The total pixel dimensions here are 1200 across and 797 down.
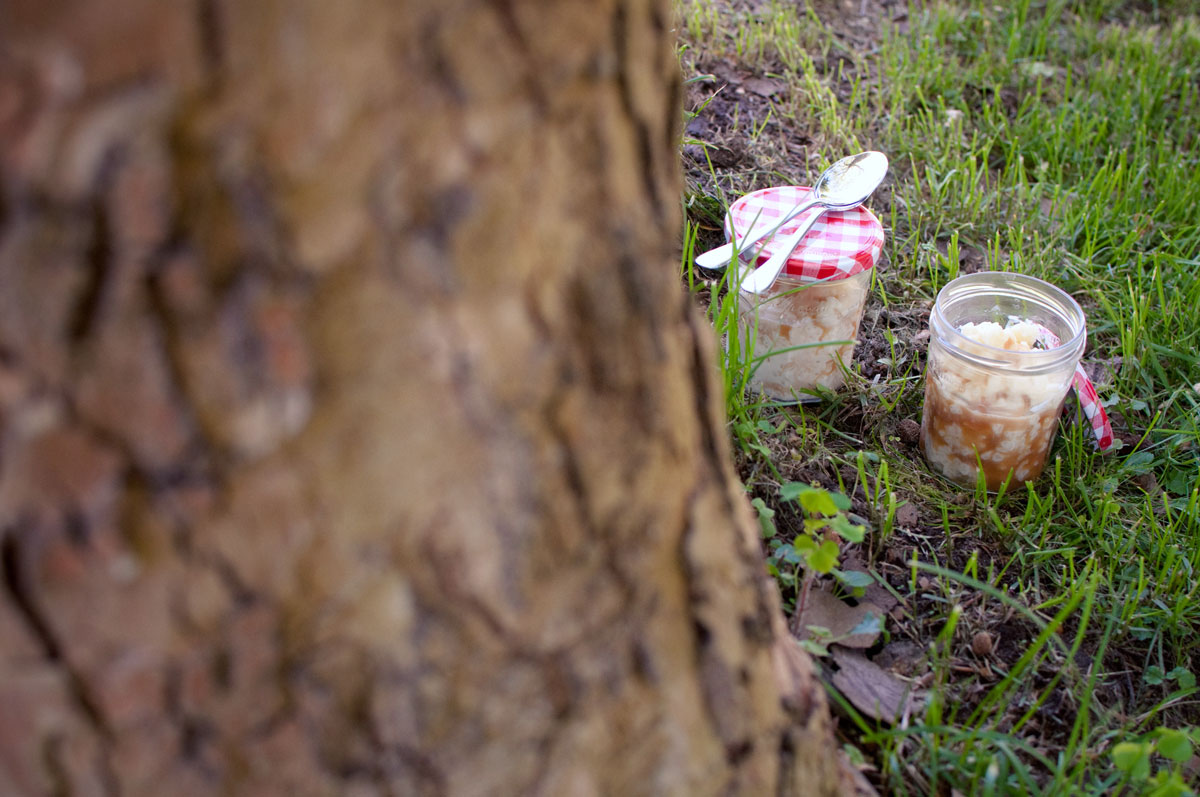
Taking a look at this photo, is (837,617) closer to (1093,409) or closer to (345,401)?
(1093,409)

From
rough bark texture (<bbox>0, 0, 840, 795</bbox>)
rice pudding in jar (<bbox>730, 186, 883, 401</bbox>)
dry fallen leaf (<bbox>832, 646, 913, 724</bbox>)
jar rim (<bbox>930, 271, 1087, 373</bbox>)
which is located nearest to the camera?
rough bark texture (<bbox>0, 0, 840, 795</bbox>)

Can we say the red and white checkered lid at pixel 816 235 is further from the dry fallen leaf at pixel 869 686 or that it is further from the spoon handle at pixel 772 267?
the dry fallen leaf at pixel 869 686

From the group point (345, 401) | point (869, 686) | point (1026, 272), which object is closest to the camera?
point (345, 401)

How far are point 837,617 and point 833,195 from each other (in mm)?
921

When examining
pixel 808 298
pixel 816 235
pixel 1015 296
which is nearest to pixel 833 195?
pixel 816 235

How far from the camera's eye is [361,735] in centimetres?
67

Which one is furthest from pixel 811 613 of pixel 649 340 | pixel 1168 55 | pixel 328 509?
pixel 1168 55

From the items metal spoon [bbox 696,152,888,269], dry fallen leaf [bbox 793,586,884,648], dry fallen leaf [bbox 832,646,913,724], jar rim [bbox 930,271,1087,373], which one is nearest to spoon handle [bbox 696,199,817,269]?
metal spoon [bbox 696,152,888,269]

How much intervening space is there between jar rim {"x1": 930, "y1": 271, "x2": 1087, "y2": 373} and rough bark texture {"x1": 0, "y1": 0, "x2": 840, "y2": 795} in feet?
3.55

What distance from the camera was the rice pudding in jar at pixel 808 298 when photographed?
1742mm

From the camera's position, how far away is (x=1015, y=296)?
6.13ft

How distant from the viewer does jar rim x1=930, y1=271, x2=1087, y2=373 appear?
1.64 metres

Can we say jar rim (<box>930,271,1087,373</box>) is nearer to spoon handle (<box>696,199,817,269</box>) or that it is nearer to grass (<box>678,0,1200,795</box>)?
grass (<box>678,0,1200,795</box>)

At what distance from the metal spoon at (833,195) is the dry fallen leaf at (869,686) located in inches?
27.6
